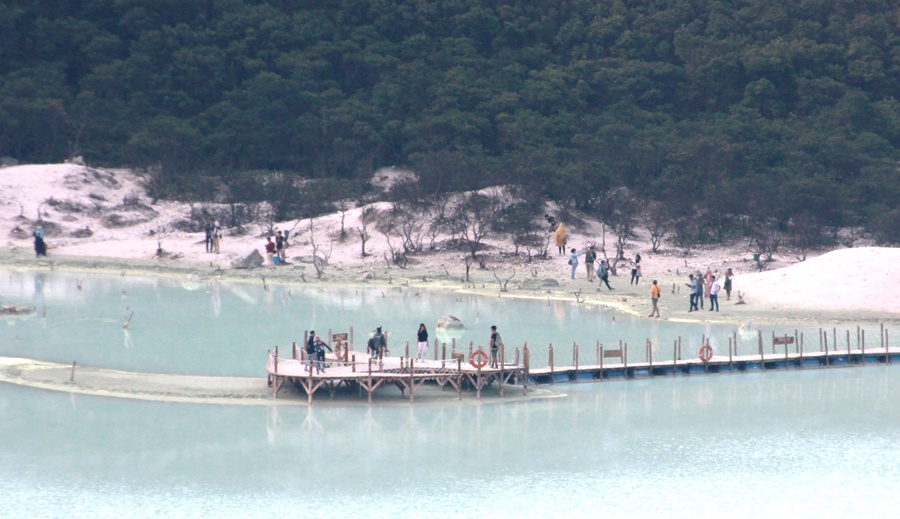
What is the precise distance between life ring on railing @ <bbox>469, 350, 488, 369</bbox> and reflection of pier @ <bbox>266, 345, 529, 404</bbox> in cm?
9

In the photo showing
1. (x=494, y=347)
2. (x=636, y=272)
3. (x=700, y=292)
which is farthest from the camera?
(x=636, y=272)

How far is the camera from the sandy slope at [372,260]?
39.6m

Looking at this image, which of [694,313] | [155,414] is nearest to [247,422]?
[155,414]

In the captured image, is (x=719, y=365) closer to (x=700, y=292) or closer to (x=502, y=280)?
(x=700, y=292)

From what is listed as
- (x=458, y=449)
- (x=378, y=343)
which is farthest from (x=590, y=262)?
(x=458, y=449)

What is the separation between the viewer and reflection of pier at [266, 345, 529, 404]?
28156 millimetres

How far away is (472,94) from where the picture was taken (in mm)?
67000

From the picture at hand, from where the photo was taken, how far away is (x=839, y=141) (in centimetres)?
6106

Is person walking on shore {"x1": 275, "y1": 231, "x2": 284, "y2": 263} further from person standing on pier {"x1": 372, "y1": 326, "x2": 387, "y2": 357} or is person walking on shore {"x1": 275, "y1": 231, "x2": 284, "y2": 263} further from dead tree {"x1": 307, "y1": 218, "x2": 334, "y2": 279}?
person standing on pier {"x1": 372, "y1": 326, "x2": 387, "y2": 357}

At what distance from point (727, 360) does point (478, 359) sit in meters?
7.35

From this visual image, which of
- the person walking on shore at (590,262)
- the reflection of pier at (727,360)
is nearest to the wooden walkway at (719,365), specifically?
the reflection of pier at (727,360)

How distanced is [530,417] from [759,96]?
1731 inches

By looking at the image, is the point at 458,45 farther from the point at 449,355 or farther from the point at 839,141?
the point at 449,355

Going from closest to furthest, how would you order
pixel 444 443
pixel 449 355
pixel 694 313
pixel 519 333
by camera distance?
1. pixel 444 443
2. pixel 449 355
3. pixel 519 333
4. pixel 694 313
